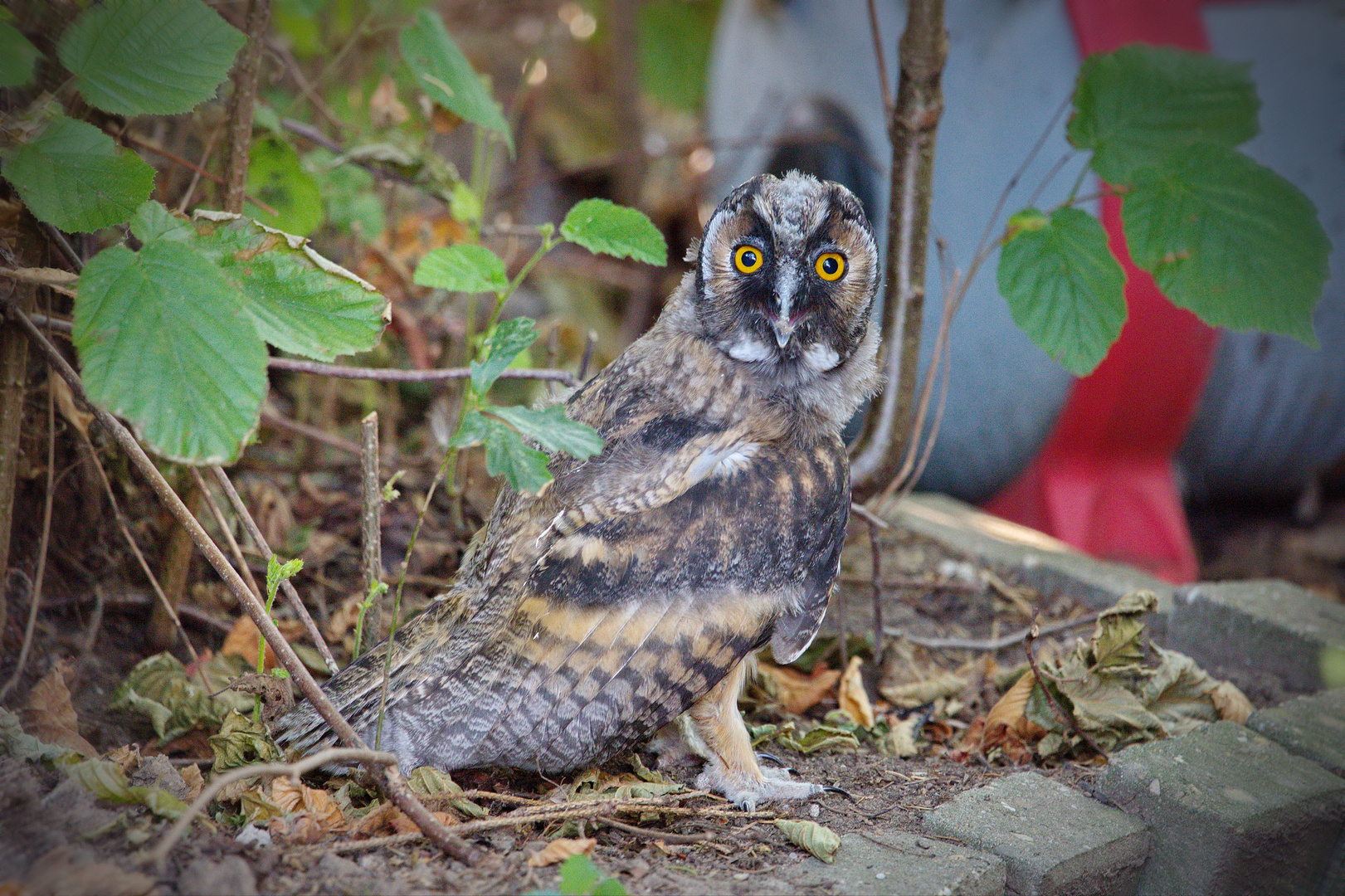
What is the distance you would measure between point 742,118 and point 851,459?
355cm

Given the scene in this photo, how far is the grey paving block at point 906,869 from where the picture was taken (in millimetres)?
1861

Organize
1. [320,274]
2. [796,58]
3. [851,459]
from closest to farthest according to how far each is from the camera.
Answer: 1. [320,274]
2. [851,459]
3. [796,58]

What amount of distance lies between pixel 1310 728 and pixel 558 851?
209cm

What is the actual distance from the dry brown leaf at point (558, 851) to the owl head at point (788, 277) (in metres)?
1.19

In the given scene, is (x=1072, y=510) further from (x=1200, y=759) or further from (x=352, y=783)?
(x=352, y=783)

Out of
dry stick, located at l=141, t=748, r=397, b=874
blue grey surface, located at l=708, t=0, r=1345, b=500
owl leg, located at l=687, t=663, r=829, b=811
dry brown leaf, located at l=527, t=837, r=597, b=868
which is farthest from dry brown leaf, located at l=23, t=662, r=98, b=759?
blue grey surface, located at l=708, t=0, r=1345, b=500

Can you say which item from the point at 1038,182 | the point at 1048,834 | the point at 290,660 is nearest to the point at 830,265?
the point at 1048,834

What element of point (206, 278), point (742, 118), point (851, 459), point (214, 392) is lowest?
point (851, 459)

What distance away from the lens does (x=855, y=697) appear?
288 cm

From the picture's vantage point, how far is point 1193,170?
2.46 meters

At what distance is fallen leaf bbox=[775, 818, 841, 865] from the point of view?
1971 mm

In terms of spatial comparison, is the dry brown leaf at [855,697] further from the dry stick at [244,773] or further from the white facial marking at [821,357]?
the dry stick at [244,773]

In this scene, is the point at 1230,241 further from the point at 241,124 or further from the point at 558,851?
the point at 241,124

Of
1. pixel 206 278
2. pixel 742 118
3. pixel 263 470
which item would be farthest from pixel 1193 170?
pixel 742 118
